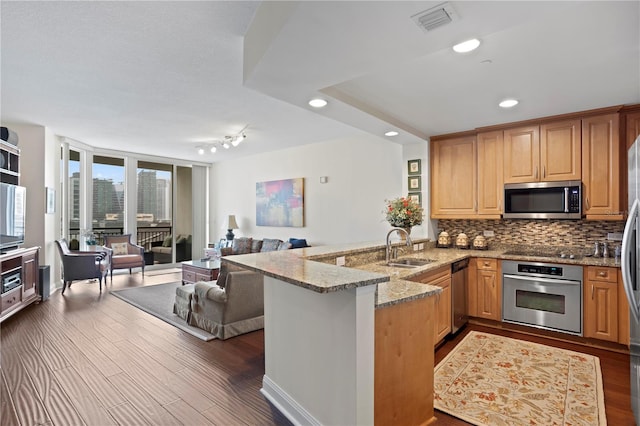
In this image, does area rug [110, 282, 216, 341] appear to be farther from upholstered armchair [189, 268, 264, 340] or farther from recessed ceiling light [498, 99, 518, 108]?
recessed ceiling light [498, 99, 518, 108]

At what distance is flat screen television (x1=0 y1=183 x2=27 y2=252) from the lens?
13.1ft

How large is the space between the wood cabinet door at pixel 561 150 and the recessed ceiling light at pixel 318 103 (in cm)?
259

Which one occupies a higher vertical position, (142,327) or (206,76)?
(206,76)

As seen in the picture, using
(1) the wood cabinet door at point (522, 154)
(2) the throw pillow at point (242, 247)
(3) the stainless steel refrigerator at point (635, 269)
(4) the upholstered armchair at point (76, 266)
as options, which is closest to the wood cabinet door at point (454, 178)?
(1) the wood cabinet door at point (522, 154)

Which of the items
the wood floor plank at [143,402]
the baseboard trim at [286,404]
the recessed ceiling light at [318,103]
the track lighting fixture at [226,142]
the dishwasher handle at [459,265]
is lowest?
the wood floor plank at [143,402]

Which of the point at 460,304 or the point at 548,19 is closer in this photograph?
the point at 548,19

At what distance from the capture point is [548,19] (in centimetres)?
188

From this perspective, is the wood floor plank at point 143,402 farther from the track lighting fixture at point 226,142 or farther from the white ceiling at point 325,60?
the track lighting fixture at point 226,142

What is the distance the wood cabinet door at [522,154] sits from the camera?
3752 mm

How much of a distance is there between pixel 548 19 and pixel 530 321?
300cm

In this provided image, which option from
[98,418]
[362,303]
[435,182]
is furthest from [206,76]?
[435,182]

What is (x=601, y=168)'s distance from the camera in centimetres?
339

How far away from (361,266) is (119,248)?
19.3 ft

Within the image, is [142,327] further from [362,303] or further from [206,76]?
[362,303]
